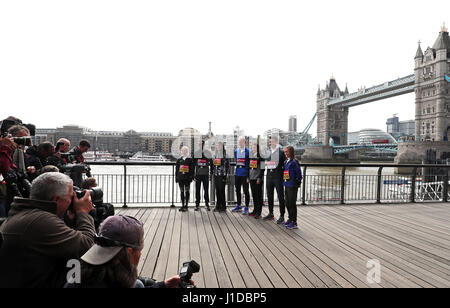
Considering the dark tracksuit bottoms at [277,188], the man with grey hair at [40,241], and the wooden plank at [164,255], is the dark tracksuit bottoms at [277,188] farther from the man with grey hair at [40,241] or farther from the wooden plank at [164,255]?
the man with grey hair at [40,241]

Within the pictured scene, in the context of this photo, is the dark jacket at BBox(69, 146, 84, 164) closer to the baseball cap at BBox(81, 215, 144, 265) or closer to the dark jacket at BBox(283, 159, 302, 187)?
the dark jacket at BBox(283, 159, 302, 187)

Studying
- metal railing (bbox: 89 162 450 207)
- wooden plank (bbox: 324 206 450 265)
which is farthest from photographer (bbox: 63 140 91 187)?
wooden plank (bbox: 324 206 450 265)

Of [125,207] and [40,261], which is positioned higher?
[40,261]

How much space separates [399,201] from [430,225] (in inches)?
107

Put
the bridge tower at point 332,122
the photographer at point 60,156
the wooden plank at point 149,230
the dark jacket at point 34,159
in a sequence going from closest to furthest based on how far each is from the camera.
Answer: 1. the wooden plank at point 149,230
2. the dark jacket at point 34,159
3. the photographer at point 60,156
4. the bridge tower at point 332,122

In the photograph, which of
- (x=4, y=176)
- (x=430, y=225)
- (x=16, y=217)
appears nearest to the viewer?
(x=16, y=217)

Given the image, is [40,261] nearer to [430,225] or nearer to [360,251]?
[360,251]

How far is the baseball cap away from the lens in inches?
48.6

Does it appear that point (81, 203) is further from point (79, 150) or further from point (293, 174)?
point (293, 174)

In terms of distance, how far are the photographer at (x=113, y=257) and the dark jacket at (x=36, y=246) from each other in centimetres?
30

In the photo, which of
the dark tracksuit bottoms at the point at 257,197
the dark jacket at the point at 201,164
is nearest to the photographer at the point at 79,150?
the dark jacket at the point at 201,164

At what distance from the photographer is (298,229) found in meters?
4.65

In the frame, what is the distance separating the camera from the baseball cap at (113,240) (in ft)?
4.05
